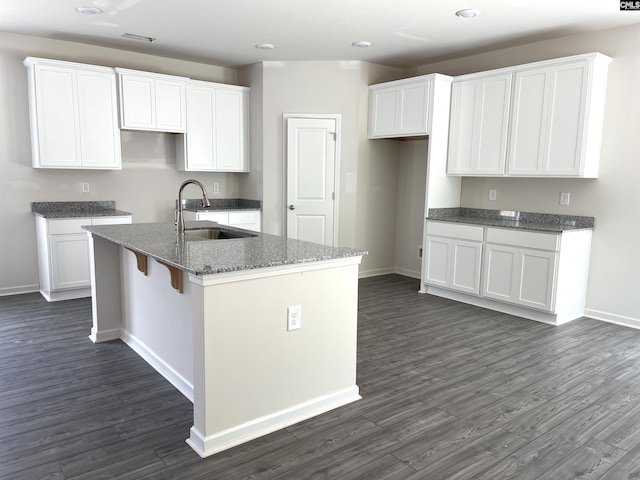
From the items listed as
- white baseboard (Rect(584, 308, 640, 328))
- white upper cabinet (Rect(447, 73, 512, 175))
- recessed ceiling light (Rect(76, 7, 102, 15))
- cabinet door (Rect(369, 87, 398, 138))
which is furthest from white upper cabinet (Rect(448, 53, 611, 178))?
recessed ceiling light (Rect(76, 7, 102, 15))

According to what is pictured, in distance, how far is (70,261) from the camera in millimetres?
4809

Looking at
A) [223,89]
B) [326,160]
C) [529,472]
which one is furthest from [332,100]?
[529,472]

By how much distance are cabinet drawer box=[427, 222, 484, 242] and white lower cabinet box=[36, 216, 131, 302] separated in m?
3.40

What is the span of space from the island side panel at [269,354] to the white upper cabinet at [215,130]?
3.69 metres

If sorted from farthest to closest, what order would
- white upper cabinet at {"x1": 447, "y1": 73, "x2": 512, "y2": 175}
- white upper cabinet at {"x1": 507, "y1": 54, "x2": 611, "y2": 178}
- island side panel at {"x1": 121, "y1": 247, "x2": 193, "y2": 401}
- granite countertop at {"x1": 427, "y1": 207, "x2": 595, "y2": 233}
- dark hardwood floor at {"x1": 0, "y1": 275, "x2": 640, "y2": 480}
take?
1. white upper cabinet at {"x1": 447, "y1": 73, "x2": 512, "y2": 175}
2. granite countertop at {"x1": 427, "y1": 207, "x2": 595, "y2": 233}
3. white upper cabinet at {"x1": 507, "y1": 54, "x2": 611, "y2": 178}
4. island side panel at {"x1": 121, "y1": 247, "x2": 193, "y2": 401}
5. dark hardwood floor at {"x1": 0, "y1": 275, "x2": 640, "y2": 480}

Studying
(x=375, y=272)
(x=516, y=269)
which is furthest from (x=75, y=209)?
(x=516, y=269)

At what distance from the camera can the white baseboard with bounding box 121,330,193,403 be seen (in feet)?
9.25

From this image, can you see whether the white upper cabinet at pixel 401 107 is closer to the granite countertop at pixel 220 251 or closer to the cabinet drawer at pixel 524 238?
the cabinet drawer at pixel 524 238

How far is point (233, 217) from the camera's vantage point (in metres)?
5.77

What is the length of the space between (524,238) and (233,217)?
10.8 ft

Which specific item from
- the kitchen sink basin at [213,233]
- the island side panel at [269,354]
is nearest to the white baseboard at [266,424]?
the island side panel at [269,354]

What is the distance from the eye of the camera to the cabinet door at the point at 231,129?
5.88m

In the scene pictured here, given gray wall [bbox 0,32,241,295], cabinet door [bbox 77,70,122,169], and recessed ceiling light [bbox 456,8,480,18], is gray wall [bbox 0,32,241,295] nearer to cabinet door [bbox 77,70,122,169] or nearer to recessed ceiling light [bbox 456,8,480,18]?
cabinet door [bbox 77,70,122,169]

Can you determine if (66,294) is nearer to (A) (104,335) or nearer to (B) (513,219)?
(A) (104,335)
